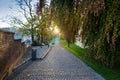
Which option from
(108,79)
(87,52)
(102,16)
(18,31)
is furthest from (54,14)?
(18,31)

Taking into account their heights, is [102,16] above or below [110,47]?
above

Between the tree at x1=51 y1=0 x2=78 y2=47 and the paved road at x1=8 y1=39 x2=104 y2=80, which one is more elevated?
the tree at x1=51 y1=0 x2=78 y2=47

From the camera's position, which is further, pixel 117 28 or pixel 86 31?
pixel 86 31

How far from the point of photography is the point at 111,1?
5195 millimetres

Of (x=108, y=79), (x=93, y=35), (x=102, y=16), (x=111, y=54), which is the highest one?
(x=102, y=16)

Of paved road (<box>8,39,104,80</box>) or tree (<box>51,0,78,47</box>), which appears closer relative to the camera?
tree (<box>51,0,78,47</box>)

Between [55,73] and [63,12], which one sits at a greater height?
[63,12]

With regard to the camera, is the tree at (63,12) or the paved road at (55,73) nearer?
the tree at (63,12)

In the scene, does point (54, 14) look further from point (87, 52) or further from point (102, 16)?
point (87, 52)

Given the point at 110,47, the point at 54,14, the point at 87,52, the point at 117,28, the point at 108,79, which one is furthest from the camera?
the point at 108,79

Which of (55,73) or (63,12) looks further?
(55,73)

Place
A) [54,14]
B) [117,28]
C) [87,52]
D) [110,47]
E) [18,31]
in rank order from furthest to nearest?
[18,31]
[87,52]
[110,47]
[54,14]
[117,28]

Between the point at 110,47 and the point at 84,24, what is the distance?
97 centimetres

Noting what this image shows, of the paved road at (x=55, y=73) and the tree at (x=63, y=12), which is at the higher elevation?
the tree at (x=63, y=12)
